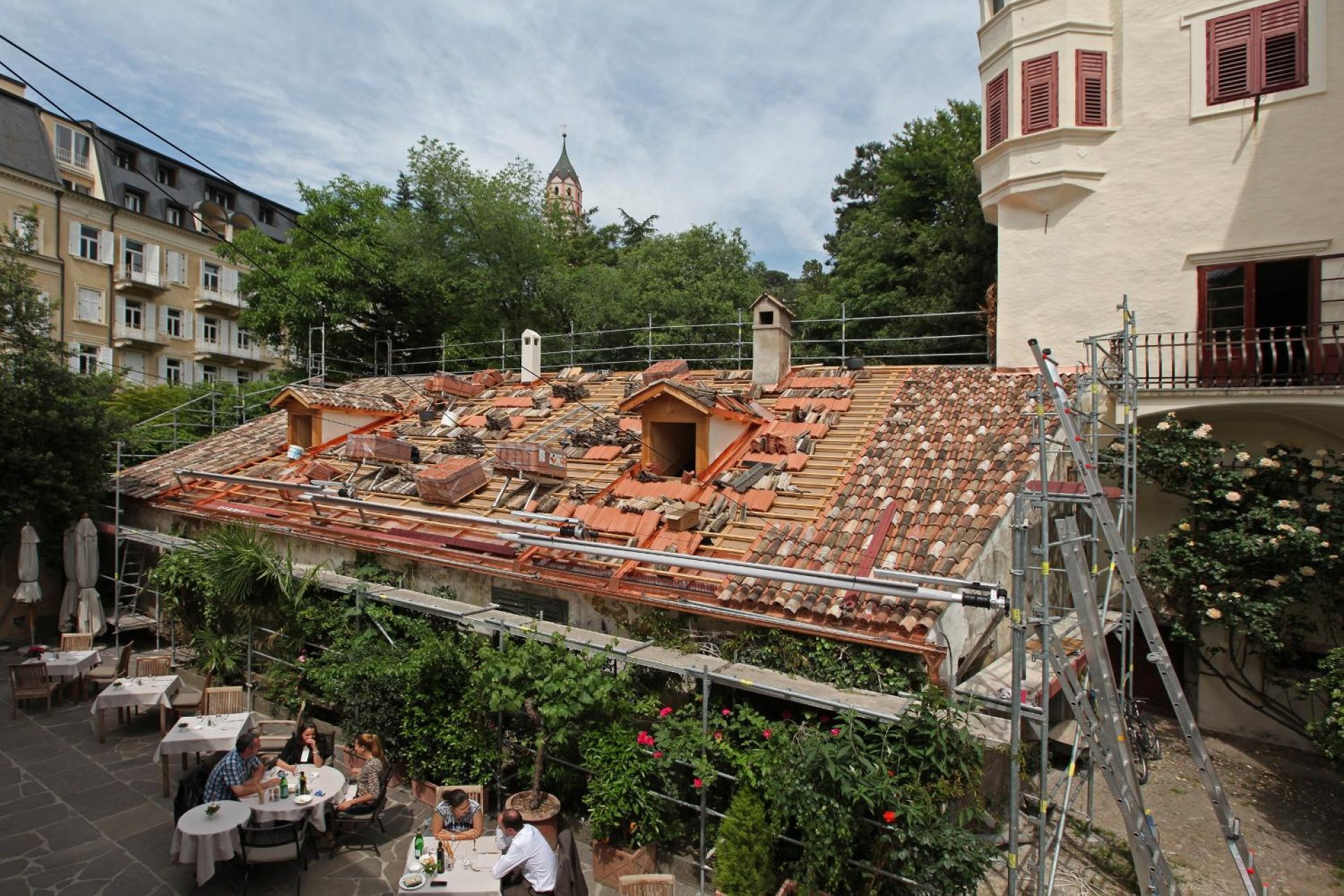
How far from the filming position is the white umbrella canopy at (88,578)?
14.6 meters

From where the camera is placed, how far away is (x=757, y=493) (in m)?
10.6

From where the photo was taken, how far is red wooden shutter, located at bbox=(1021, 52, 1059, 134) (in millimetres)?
13953

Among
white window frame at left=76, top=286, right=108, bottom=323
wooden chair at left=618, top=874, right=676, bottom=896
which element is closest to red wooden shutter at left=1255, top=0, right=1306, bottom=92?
wooden chair at left=618, top=874, right=676, bottom=896

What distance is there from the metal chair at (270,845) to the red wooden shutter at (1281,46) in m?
18.7

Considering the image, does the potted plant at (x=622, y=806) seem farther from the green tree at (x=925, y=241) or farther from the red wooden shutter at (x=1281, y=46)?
the green tree at (x=925, y=241)

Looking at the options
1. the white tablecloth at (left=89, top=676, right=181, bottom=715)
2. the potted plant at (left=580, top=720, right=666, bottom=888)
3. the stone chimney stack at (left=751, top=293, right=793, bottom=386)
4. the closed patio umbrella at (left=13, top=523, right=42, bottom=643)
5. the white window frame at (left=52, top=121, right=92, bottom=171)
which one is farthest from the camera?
the white window frame at (left=52, top=121, right=92, bottom=171)

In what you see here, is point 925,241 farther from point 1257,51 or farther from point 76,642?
point 76,642

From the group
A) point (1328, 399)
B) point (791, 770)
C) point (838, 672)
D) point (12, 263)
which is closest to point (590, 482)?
point (838, 672)

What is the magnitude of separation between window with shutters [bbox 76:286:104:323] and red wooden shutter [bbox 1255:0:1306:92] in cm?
4281

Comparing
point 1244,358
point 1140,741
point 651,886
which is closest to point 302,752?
point 651,886

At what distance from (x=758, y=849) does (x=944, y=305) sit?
69.3 feet

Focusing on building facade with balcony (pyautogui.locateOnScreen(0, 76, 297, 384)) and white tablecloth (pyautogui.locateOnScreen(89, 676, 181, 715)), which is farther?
building facade with balcony (pyautogui.locateOnScreen(0, 76, 297, 384))

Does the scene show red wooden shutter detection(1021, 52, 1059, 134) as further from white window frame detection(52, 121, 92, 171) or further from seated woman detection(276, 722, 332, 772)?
white window frame detection(52, 121, 92, 171)

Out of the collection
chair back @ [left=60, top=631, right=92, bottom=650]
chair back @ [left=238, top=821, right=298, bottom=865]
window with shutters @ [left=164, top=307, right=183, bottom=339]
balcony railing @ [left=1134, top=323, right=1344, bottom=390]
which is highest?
window with shutters @ [left=164, top=307, right=183, bottom=339]
